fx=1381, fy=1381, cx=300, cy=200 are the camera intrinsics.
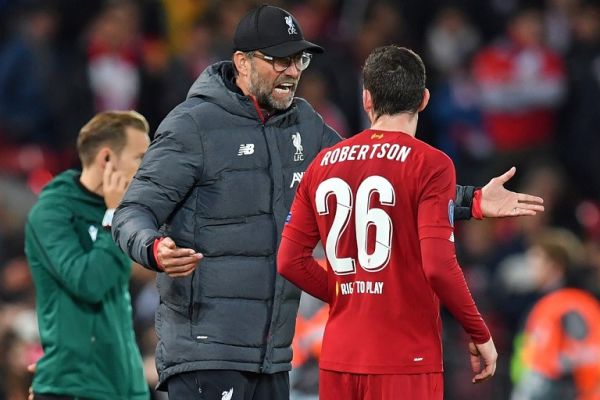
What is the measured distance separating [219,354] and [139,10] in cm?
813

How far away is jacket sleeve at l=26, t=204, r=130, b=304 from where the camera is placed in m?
5.98

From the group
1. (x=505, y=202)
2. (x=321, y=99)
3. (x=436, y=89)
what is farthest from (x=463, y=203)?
(x=436, y=89)

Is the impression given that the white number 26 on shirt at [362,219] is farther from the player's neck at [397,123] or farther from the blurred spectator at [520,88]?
the blurred spectator at [520,88]

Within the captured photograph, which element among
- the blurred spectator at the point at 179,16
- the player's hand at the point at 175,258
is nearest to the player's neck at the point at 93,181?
the player's hand at the point at 175,258

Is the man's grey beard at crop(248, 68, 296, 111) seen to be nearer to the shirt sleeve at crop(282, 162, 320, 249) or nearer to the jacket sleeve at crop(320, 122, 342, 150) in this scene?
the jacket sleeve at crop(320, 122, 342, 150)

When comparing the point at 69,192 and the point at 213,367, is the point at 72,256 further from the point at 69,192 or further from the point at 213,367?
the point at 213,367

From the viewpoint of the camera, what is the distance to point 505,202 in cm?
528

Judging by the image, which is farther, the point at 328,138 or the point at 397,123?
the point at 328,138

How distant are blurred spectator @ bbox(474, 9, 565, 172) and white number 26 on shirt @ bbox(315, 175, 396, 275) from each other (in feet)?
26.0

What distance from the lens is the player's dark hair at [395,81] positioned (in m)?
5.12

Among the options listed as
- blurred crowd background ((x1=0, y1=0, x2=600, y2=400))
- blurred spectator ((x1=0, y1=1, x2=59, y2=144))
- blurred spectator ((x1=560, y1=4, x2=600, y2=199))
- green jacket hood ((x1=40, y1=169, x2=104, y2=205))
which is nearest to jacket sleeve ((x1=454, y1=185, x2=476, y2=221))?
green jacket hood ((x1=40, y1=169, x2=104, y2=205))

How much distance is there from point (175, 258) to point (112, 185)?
128 centimetres

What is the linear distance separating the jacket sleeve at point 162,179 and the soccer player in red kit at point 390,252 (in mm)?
565

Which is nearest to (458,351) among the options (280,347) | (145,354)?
(145,354)
